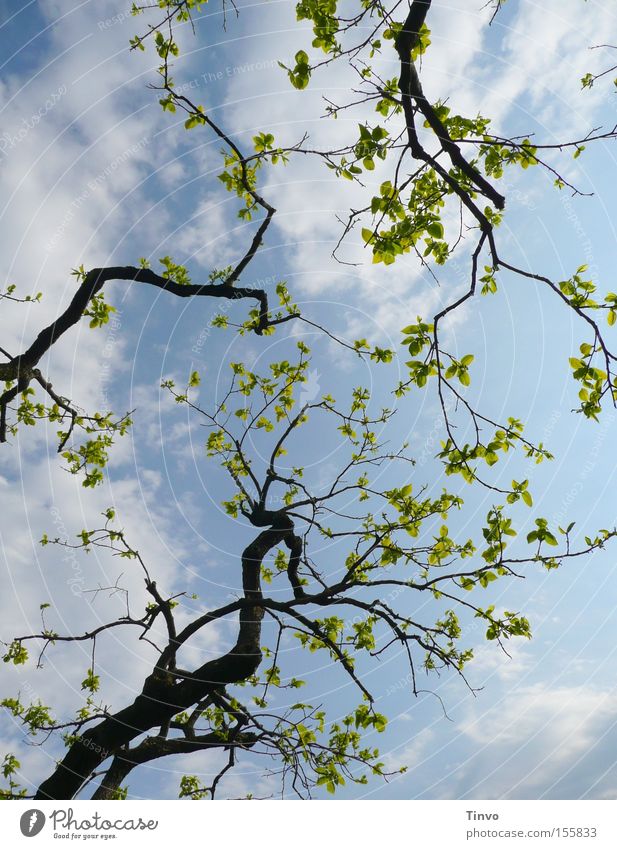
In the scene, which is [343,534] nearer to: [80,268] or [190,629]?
[190,629]

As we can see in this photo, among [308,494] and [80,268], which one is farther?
[308,494]

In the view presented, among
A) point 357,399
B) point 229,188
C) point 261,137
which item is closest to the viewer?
point 261,137

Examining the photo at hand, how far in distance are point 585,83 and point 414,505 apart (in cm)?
538

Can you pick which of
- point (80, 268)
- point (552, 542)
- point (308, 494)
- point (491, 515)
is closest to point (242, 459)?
point (308, 494)

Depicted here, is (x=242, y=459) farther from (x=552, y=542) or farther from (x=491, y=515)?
(x=552, y=542)

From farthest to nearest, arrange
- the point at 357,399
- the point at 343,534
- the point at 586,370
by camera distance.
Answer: the point at 357,399, the point at 343,534, the point at 586,370

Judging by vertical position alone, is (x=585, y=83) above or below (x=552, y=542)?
above

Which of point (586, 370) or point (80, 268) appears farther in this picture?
point (80, 268)

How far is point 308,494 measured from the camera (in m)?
9.63

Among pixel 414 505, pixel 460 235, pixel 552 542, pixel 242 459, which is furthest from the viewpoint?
pixel 242 459

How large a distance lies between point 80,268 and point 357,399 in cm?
516

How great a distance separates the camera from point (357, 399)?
963 cm

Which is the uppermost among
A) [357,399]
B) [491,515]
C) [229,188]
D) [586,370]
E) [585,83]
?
[229,188]

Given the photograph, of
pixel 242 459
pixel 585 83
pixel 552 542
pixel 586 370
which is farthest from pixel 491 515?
pixel 242 459
